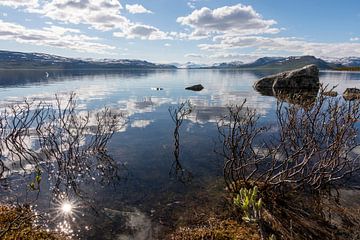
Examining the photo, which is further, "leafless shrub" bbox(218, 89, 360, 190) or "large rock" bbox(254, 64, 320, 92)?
"large rock" bbox(254, 64, 320, 92)

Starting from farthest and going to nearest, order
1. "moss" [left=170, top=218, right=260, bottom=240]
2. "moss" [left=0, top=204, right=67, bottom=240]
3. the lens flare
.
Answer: the lens flare
"moss" [left=170, top=218, right=260, bottom=240]
"moss" [left=0, top=204, right=67, bottom=240]

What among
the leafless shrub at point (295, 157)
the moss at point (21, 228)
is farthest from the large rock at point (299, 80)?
the moss at point (21, 228)

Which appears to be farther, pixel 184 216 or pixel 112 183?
pixel 112 183

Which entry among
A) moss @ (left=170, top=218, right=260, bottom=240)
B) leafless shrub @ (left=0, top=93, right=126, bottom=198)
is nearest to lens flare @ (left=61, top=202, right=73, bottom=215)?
leafless shrub @ (left=0, top=93, right=126, bottom=198)

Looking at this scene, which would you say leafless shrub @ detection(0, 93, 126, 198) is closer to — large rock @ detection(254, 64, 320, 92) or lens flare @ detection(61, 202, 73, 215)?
lens flare @ detection(61, 202, 73, 215)

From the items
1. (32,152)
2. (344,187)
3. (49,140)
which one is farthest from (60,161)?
(344,187)

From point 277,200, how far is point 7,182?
457 inches

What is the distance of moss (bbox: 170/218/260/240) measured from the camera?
8133 millimetres

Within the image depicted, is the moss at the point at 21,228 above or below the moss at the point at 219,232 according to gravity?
above

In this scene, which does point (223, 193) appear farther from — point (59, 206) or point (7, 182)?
point (7, 182)

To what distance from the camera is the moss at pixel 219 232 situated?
320 inches

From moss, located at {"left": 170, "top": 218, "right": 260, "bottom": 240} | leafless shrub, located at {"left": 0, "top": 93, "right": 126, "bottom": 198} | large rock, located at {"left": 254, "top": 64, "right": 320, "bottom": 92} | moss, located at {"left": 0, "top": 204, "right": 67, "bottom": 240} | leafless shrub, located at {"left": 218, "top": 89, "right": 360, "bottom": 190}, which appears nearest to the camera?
moss, located at {"left": 0, "top": 204, "right": 67, "bottom": 240}

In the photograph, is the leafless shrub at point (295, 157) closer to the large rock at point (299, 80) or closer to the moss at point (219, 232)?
the moss at point (219, 232)

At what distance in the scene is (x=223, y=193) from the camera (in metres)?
11.4
